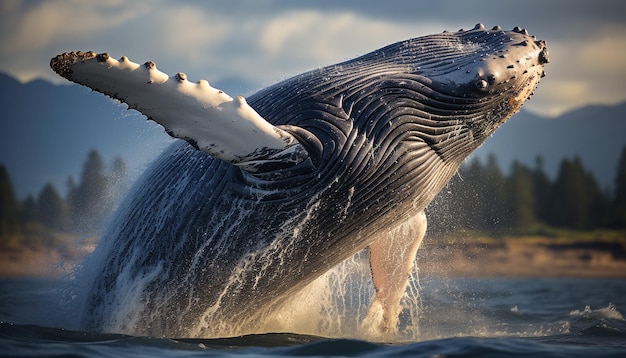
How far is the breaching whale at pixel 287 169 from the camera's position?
8.09 metres

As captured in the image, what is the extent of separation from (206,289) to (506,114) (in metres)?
3.50

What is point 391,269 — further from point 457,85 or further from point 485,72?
point 485,72

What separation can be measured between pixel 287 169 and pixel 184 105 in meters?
1.14

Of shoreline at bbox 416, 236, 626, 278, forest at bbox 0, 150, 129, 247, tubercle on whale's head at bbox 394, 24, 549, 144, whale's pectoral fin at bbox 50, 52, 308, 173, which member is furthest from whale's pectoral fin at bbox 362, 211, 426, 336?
shoreline at bbox 416, 236, 626, 278

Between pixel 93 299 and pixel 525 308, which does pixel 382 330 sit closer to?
pixel 93 299

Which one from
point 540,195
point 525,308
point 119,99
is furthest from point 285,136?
point 540,195

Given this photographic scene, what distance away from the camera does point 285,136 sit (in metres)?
8.20

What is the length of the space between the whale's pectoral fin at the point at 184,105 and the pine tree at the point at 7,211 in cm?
6418

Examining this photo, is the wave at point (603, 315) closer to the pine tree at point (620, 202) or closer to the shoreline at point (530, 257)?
the shoreline at point (530, 257)

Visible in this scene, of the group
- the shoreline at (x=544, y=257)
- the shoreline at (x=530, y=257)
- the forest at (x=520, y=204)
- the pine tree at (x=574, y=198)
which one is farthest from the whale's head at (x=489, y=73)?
the pine tree at (x=574, y=198)

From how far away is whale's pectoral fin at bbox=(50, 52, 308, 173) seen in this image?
7.74 metres

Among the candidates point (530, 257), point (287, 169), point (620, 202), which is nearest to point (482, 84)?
point (287, 169)

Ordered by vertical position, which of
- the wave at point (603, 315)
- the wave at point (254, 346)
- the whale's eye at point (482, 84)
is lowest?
the wave at point (254, 346)

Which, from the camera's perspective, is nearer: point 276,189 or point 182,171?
point 276,189
